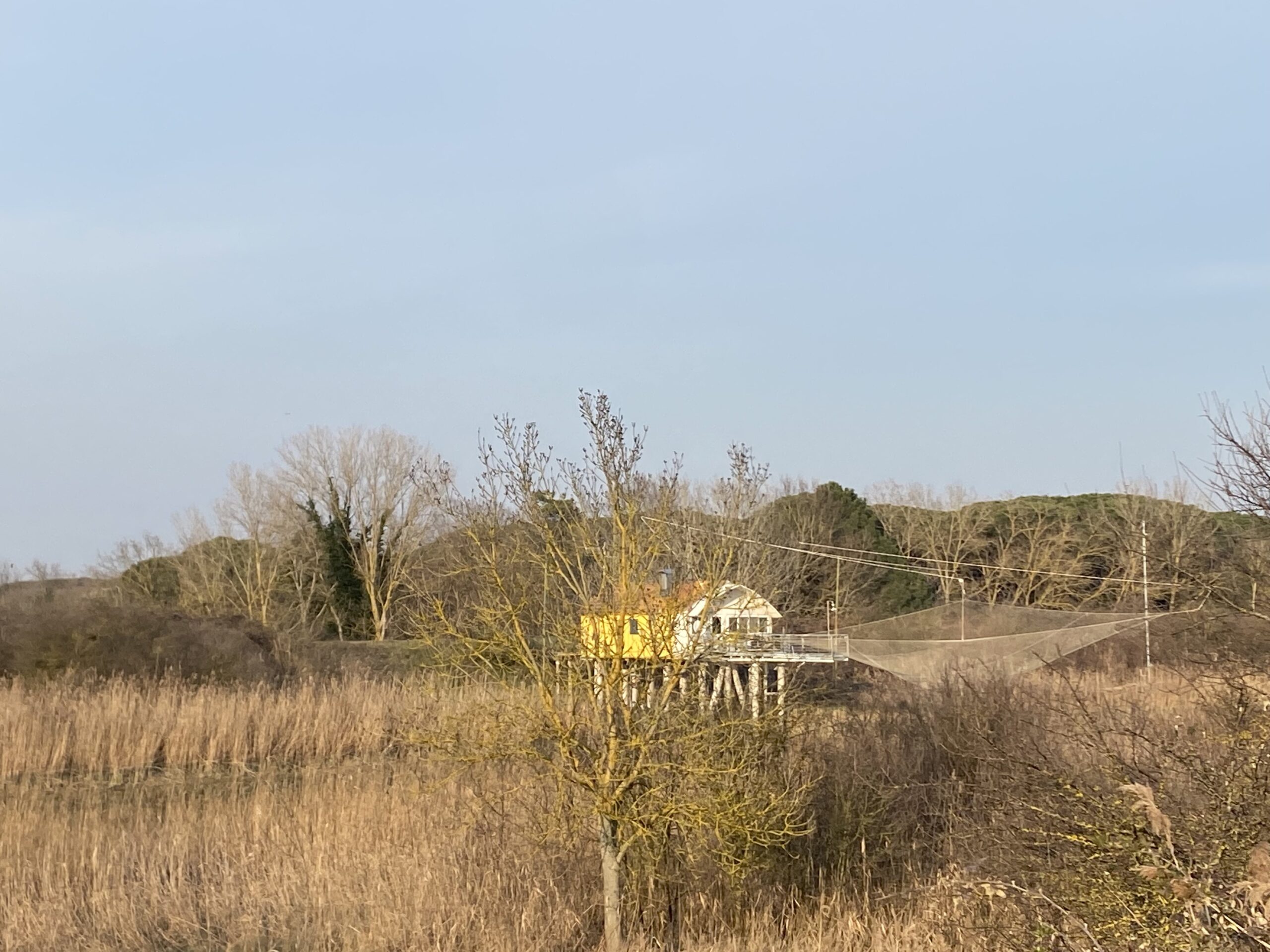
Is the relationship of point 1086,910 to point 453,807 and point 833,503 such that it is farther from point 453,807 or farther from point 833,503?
point 833,503

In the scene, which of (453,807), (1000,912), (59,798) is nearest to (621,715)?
(1000,912)

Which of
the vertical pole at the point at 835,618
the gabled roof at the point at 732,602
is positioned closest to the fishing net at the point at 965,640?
the vertical pole at the point at 835,618

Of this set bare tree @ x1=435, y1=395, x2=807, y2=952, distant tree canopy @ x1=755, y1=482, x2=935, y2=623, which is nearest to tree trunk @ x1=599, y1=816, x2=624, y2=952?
bare tree @ x1=435, y1=395, x2=807, y2=952

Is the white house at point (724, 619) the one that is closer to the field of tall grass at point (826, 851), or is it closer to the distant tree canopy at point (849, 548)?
the field of tall grass at point (826, 851)

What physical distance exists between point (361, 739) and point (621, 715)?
399 inches

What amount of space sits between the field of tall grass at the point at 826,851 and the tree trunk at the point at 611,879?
292mm

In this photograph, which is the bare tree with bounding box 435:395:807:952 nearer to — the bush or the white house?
the white house

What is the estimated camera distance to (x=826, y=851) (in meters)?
7.57

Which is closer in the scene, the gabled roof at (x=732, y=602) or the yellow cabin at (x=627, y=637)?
the yellow cabin at (x=627, y=637)

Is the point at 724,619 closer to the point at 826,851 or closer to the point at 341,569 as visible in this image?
the point at 826,851

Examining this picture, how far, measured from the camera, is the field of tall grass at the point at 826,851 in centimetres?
436

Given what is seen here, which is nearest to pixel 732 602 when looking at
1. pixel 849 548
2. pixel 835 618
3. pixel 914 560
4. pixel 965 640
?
pixel 835 618

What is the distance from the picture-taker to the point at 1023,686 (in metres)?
9.96

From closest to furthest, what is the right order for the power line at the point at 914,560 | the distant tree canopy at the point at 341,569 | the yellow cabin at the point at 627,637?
the yellow cabin at the point at 627,637 → the power line at the point at 914,560 → the distant tree canopy at the point at 341,569
